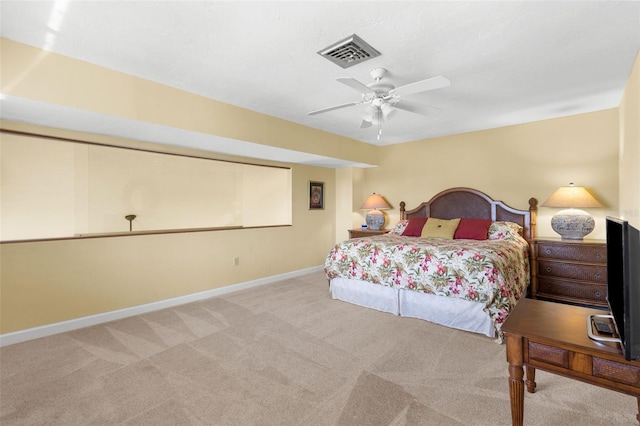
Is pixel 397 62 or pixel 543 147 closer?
pixel 397 62

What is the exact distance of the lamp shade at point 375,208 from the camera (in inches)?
229

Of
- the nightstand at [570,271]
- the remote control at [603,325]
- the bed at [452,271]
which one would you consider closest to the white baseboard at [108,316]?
the bed at [452,271]

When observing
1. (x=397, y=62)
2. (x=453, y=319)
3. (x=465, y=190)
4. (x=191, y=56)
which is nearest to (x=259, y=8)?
(x=191, y=56)

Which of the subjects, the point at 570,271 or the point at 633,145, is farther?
the point at 570,271

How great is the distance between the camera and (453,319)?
124 inches

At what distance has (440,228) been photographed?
463cm

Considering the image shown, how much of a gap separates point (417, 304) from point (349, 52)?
263cm

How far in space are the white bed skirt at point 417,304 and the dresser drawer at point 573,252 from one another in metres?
1.66

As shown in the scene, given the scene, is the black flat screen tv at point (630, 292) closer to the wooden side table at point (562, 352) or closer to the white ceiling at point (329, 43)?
the wooden side table at point (562, 352)

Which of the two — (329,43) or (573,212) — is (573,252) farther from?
(329,43)

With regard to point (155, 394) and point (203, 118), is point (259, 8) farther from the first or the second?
point (155, 394)

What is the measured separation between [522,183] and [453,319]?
267cm

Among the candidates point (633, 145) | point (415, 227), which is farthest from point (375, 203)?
point (633, 145)

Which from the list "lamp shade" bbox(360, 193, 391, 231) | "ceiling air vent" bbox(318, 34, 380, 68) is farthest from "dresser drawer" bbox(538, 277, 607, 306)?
"ceiling air vent" bbox(318, 34, 380, 68)
